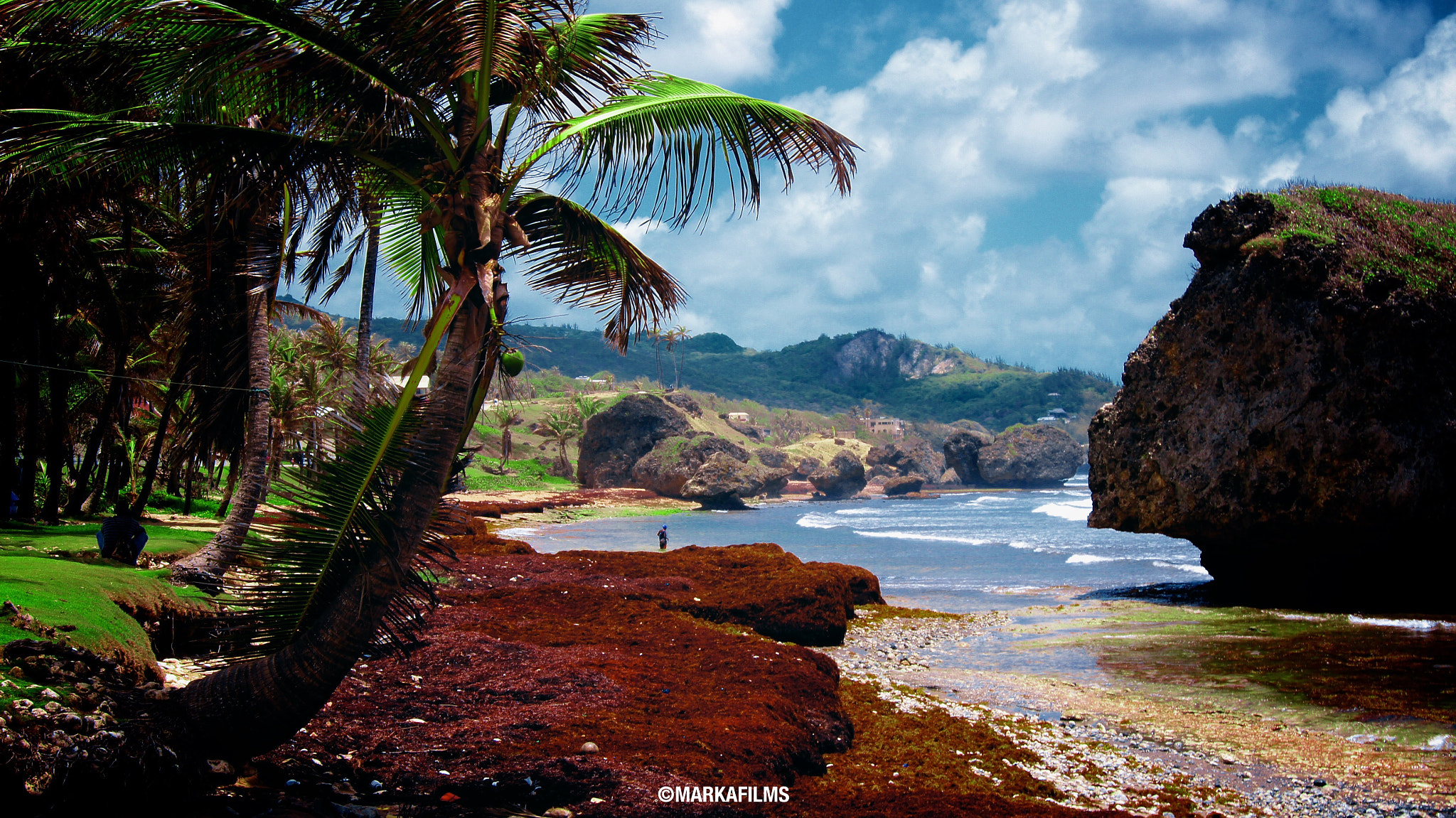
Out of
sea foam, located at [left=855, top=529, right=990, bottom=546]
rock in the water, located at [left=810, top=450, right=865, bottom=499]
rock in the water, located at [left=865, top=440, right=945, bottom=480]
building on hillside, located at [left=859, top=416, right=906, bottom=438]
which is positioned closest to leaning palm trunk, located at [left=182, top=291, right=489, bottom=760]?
sea foam, located at [left=855, top=529, right=990, bottom=546]

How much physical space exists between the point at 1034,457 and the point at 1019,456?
2.00m

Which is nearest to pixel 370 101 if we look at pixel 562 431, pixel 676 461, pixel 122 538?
pixel 122 538

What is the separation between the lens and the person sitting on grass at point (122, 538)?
9.33 metres

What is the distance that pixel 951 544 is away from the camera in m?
37.5

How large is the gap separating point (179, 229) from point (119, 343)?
12.7 ft

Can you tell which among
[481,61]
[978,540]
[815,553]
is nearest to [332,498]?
[481,61]

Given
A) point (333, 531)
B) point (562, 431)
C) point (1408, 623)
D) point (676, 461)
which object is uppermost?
point (562, 431)

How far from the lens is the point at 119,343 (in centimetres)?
1391

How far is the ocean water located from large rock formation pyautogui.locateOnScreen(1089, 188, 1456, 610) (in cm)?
483

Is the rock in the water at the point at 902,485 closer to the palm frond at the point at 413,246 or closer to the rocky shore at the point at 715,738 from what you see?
the rocky shore at the point at 715,738

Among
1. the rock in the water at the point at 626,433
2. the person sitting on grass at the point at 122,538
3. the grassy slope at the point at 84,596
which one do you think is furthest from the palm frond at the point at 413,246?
the rock in the water at the point at 626,433

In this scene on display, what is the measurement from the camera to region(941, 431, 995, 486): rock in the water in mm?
117312

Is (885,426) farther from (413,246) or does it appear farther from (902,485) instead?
(413,246)

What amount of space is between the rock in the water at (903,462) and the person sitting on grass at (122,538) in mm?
107087
